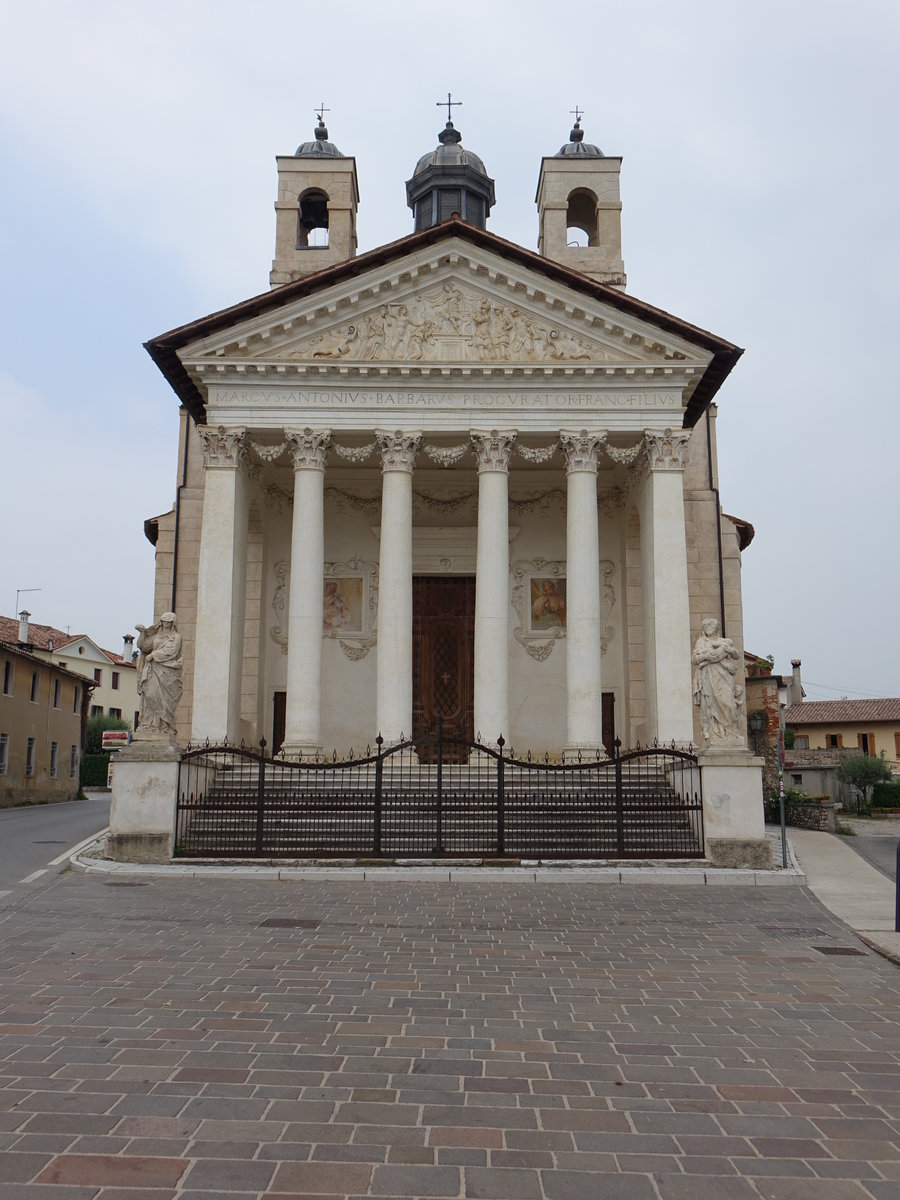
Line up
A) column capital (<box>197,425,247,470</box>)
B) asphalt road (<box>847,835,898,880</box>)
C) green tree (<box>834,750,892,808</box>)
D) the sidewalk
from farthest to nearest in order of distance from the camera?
green tree (<box>834,750,892,808</box>) → column capital (<box>197,425,247,470</box>) → asphalt road (<box>847,835,898,880</box>) → the sidewalk

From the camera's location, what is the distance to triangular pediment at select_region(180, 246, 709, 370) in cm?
2344

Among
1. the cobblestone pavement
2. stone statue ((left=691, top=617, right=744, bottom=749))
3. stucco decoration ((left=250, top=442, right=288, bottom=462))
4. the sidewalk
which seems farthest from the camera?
stucco decoration ((left=250, top=442, right=288, bottom=462))

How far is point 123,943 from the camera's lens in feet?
30.3

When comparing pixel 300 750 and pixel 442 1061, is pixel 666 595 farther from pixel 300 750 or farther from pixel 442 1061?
pixel 442 1061

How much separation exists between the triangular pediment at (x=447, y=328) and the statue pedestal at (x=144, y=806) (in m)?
10.9

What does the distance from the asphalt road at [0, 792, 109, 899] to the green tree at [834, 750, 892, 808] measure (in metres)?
28.8

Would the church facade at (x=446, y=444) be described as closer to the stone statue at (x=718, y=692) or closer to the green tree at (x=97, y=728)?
the stone statue at (x=718, y=692)

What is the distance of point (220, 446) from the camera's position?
2334 centimetres

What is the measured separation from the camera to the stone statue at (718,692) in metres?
16.5

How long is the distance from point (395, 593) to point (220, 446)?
527 cm

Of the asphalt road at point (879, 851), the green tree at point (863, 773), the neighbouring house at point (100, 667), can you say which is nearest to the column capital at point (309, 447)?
the asphalt road at point (879, 851)

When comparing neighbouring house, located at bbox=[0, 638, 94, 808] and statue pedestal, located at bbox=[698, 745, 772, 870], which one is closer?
statue pedestal, located at bbox=[698, 745, 772, 870]

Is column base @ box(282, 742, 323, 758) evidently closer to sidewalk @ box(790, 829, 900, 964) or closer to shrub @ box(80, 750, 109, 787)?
sidewalk @ box(790, 829, 900, 964)

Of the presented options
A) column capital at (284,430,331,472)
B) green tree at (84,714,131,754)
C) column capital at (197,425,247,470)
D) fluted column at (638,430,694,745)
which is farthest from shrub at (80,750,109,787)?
fluted column at (638,430,694,745)
